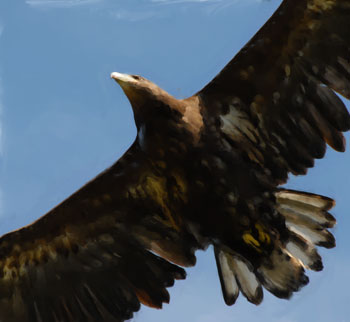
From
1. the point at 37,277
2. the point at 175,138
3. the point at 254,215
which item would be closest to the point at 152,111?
the point at 175,138

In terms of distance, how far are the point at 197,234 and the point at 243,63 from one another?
1461 millimetres

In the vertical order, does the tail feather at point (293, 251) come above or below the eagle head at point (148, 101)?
below

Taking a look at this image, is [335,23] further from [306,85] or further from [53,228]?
[53,228]

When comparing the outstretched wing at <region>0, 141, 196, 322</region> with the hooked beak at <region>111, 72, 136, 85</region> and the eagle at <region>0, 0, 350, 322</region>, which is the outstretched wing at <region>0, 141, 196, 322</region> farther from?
the hooked beak at <region>111, 72, 136, 85</region>

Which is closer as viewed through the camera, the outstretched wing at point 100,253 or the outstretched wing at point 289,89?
the outstretched wing at point 289,89

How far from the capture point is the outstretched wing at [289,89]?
668cm

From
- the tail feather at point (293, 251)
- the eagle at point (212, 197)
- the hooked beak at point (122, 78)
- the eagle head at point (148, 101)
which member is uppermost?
the hooked beak at point (122, 78)

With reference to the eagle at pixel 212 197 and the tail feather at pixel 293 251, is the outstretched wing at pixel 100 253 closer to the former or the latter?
the eagle at pixel 212 197

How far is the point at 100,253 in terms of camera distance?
746 cm

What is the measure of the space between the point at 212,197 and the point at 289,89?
1.09m

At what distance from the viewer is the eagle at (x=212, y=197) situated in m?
6.70

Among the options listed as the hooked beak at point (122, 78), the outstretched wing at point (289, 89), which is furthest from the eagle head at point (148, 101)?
the outstretched wing at point (289, 89)

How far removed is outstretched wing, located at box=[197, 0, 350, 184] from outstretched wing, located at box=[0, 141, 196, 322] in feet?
2.76

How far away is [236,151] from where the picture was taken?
6945 millimetres
